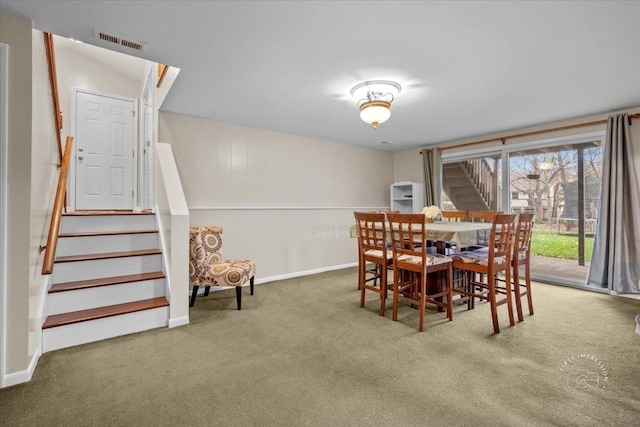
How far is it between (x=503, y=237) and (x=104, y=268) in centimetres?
351

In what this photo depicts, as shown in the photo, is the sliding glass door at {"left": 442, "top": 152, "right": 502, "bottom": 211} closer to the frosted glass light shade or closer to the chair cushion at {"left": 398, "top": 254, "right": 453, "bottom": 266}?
the chair cushion at {"left": 398, "top": 254, "right": 453, "bottom": 266}

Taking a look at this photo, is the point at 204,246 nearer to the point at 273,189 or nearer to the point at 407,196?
the point at 273,189

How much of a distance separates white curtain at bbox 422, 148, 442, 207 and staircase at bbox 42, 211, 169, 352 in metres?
4.28

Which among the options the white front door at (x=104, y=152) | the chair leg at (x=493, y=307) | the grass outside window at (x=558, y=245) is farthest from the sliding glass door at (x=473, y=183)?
the white front door at (x=104, y=152)

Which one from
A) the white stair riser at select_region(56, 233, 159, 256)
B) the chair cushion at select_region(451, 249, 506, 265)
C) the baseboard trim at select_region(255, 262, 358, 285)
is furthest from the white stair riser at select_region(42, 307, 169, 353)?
the chair cushion at select_region(451, 249, 506, 265)

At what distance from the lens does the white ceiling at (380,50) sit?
5.65 ft

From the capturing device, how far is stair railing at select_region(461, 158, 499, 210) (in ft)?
15.6

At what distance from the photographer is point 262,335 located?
96.3 inches

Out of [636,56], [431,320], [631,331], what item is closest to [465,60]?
[636,56]

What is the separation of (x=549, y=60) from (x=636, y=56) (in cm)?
61

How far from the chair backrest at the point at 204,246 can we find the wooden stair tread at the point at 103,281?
36 cm

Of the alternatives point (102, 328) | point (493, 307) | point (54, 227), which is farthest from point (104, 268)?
point (493, 307)

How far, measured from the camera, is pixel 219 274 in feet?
9.73

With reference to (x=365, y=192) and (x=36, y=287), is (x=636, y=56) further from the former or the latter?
(x=36, y=287)
